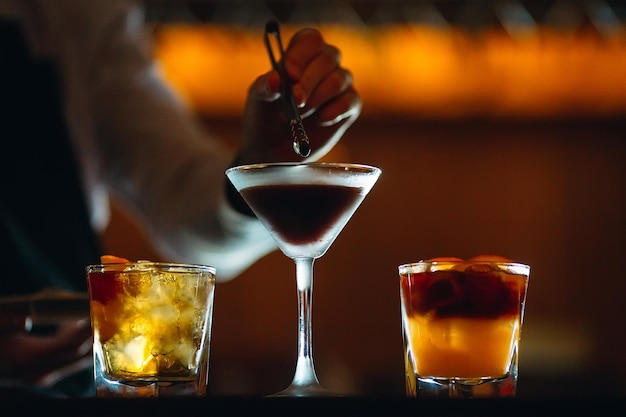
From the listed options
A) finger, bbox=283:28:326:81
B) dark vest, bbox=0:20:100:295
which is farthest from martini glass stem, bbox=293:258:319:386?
dark vest, bbox=0:20:100:295

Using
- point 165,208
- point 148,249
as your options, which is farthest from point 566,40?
point 165,208

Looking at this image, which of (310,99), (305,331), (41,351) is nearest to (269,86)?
(310,99)

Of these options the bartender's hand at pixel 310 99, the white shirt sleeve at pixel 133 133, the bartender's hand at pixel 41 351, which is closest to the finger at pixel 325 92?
the bartender's hand at pixel 310 99

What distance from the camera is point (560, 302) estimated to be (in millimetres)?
4020

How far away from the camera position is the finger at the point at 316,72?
0.98 m

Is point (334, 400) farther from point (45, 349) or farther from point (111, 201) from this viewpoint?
point (111, 201)

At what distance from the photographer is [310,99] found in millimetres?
999

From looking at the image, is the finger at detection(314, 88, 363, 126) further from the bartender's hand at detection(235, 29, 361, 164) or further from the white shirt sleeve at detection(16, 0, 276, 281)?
the white shirt sleeve at detection(16, 0, 276, 281)

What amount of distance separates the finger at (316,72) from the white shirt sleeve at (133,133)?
0.67 m

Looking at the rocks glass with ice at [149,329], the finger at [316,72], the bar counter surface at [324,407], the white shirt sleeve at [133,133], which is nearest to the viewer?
the bar counter surface at [324,407]

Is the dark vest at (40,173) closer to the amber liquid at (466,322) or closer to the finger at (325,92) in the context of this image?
the finger at (325,92)

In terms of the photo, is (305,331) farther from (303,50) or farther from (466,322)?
(303,50)

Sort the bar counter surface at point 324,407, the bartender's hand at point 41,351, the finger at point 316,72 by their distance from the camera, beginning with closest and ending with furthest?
the bar counter surface at point 324,407 < the finger at point 316,72 < the bartender's hand at point 41,351

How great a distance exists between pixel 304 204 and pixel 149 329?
0.21m
